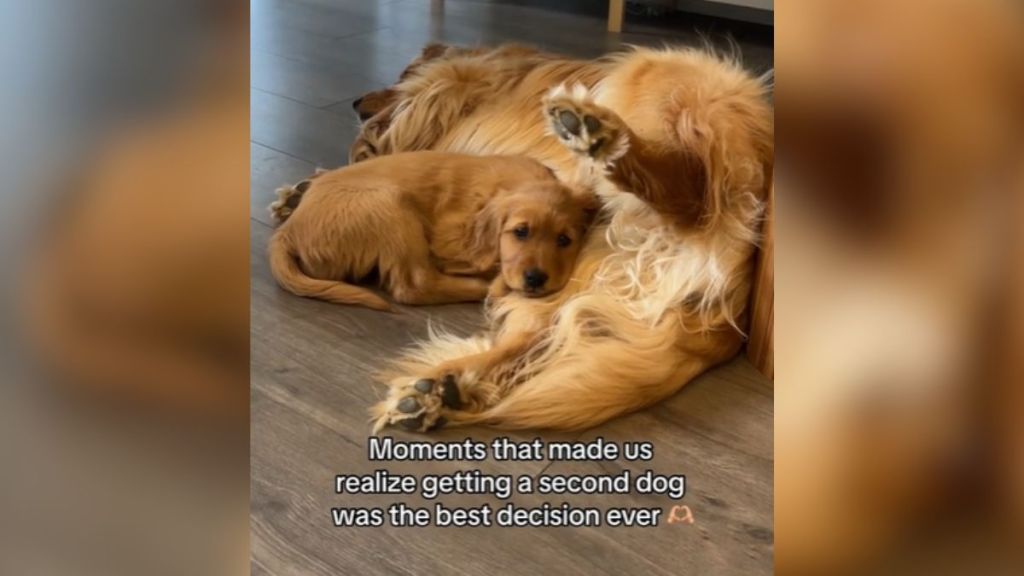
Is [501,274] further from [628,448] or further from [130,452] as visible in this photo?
[130,452]

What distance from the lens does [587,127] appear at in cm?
69

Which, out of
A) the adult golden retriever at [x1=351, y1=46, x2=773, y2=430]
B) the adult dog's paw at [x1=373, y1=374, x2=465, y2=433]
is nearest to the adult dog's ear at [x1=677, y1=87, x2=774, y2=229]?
the adult golden retriever at [x1=351, y1=46, x2=773, y2=430]

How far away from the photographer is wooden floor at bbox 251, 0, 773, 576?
61cm

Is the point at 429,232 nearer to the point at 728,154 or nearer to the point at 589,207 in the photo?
the point at 589,207

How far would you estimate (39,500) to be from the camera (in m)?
0.69

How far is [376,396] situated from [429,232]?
0.44 feet

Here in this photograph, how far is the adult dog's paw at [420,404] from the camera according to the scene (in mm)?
660

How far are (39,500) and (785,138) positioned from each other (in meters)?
0.62

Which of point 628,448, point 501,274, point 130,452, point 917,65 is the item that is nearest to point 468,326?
point 501,274

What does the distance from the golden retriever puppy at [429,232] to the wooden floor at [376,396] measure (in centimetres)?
2

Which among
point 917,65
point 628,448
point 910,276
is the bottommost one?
point 628,448

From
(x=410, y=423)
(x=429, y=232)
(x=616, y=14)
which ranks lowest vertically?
(x=410, y=423)

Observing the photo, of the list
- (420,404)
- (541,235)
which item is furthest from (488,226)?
(420,404)

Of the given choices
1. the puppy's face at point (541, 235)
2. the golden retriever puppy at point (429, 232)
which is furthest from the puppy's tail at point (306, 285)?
the puppy's face at point (541, 235)
